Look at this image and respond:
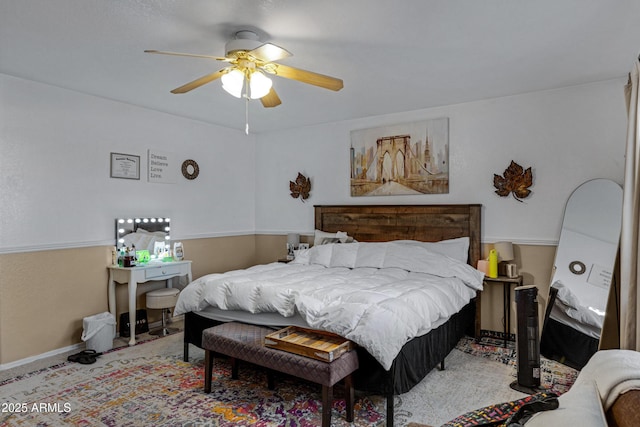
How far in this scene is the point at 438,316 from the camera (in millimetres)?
2965

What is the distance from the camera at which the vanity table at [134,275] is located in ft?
12.9

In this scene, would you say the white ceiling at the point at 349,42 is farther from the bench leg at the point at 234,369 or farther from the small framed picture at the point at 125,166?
the bench leg at the point at 234,369

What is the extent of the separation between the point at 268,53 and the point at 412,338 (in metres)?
2.13

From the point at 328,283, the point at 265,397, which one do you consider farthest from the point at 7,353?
the point at 328,283

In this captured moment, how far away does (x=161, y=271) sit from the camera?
417 cm

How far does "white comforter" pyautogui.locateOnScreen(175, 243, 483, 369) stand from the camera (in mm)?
2467

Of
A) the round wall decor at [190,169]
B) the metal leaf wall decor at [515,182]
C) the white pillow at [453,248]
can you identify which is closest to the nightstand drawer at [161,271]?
the round wall decor at [190,169]

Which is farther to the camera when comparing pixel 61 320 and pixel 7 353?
pixel 61 320

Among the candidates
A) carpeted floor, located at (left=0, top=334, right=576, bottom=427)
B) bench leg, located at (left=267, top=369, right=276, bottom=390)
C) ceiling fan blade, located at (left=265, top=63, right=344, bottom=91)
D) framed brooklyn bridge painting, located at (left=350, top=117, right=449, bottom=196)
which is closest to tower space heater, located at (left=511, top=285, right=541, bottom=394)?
carpeted floor, located at (left=0, top=334, right=576, bottom=427)

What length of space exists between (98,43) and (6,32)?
55cm

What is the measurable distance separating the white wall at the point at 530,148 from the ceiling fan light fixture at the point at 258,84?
236 cm

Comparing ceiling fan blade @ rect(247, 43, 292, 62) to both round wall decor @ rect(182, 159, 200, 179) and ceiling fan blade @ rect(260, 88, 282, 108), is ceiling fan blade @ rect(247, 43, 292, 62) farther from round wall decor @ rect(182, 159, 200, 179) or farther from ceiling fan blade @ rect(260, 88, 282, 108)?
round wall decor @ rect(182, 159, 200, 179)

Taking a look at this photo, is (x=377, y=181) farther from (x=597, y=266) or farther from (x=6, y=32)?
(x=6, y=32)

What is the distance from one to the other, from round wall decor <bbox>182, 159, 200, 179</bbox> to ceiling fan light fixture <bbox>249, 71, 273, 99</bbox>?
252 cm
